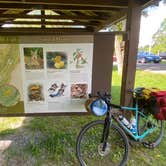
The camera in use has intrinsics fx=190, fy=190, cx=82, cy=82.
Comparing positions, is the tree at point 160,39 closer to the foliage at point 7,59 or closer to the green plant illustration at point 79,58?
the green plant illustration at point 79,58

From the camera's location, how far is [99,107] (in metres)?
2.22

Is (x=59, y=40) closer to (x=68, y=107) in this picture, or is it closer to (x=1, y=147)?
(x=68, y=107)

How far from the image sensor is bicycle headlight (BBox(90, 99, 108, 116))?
2.21 m

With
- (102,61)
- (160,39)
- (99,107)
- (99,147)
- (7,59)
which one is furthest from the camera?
(160,39)

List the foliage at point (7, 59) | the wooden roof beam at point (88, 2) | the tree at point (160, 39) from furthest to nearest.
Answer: the tree at point (160, 39)
the foliage at point (7, 59)
the wooden roof beam at point (88, 2)

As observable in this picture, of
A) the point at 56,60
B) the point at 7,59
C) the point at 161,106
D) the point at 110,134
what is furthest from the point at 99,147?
the point at 7,59

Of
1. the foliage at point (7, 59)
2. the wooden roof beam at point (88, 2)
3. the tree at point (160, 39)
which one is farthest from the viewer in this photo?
the tree at point (160, 39)

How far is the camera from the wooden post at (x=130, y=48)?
7.95 feet

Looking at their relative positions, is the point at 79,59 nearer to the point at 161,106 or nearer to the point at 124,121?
the point at 124,121

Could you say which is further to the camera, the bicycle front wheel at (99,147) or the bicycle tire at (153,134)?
the bicycle tire at (153,134)

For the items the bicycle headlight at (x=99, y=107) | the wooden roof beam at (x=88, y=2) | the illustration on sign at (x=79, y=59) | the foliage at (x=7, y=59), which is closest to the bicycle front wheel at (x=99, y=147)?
the bicycle headlight at (x=99, y=107)

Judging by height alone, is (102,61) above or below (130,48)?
below

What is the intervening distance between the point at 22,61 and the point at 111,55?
123 centimetres

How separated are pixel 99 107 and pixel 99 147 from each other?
559 mm
